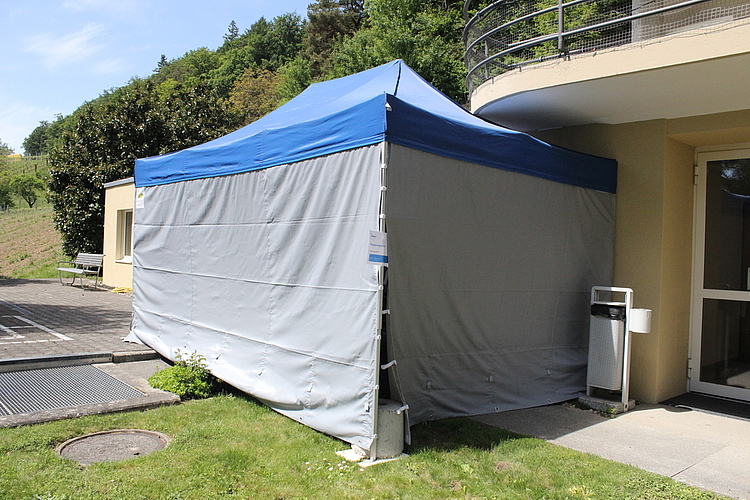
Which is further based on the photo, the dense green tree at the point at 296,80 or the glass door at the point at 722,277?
the dense green tree at the point at 296,80

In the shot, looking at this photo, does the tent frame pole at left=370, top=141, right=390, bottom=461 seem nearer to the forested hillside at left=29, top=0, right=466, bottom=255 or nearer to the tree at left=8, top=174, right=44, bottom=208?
the forested hillside at left=29, top=0, right=466, bottom=255

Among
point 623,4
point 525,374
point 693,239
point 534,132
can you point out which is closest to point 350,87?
point 534,132

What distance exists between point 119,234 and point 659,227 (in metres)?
14.3

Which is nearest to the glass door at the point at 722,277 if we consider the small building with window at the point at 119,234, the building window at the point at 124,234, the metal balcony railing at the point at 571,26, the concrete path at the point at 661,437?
the concrete path at the point at 661,437

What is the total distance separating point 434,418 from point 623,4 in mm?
4329

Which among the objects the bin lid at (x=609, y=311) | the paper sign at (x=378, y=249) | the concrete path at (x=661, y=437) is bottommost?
the concrete path at (x=661, y=437)

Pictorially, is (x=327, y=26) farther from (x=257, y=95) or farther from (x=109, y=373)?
(x=109, y=373)

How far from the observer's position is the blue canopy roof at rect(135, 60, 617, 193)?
4336 mm

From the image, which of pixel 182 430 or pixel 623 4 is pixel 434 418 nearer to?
pixel 182 430

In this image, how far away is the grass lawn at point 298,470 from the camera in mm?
3559

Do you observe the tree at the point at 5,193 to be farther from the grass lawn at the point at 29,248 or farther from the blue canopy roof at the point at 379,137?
the blue canopy roof at the point at 379,137

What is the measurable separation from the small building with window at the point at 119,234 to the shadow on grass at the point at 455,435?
42.6 feet

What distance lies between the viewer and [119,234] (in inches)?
643

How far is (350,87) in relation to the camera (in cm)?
662
